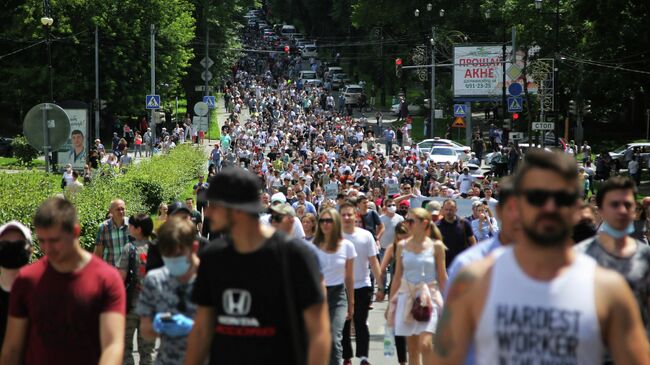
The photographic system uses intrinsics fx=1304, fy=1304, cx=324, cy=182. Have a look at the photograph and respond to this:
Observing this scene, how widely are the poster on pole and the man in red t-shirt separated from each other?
31.7 meters

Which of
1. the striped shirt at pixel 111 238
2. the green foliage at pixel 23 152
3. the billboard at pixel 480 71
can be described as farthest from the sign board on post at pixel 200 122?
the striped shirt at pixel 111 238

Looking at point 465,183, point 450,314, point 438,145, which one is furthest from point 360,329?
point 438,145

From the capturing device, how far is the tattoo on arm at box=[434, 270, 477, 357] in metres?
4.58

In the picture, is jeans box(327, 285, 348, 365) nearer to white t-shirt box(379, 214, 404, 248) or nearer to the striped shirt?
the striped shirt

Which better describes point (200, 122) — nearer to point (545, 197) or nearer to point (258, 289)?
point (258, 289)

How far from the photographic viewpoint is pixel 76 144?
37.5 m

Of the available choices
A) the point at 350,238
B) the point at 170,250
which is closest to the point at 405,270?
the point at 350,238

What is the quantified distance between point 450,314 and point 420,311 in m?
6.02

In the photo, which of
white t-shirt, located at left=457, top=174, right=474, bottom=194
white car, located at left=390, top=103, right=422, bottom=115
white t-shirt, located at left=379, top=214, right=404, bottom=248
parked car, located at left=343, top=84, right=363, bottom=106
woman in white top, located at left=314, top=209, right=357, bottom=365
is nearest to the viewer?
woman in white top, located at left=314, top=209, right=357, bottom=365

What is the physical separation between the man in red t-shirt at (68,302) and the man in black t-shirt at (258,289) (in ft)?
2.33

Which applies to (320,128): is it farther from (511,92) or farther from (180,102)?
(180,102)

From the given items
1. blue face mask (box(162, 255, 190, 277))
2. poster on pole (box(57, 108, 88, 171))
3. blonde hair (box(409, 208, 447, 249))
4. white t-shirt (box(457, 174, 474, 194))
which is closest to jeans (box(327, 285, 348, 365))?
blonde hair (box(409, 208, 447, 249))

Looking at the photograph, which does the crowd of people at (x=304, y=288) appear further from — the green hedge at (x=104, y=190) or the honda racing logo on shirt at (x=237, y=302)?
the green hedge at (x=104, y=190)

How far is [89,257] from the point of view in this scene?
6.14 metres
